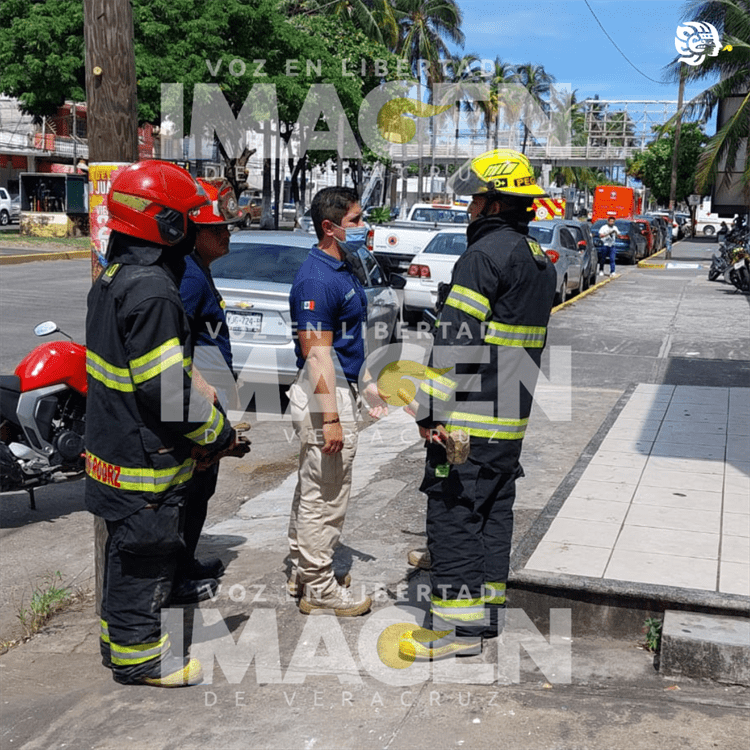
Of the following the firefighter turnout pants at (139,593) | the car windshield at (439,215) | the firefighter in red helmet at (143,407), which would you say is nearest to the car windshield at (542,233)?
the car windshield at (439,215)

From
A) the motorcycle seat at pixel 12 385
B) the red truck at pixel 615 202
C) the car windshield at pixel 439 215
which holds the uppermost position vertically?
the red truck at pixel 615 202

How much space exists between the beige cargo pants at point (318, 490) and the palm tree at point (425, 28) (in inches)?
1813

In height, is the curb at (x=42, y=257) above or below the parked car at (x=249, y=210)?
below

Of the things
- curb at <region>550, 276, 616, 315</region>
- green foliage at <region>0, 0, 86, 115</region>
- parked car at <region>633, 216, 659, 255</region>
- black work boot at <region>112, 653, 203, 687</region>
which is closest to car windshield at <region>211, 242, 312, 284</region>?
black work boot at <region>112, 653, 203, 687</region>

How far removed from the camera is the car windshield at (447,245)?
1555 cm

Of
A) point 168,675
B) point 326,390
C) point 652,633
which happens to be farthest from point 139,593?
point 652,633

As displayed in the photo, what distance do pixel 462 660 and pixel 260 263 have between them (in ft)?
20.8

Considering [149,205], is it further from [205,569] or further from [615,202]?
[615,202]

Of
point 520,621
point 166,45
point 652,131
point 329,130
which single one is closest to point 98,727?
point 520,621

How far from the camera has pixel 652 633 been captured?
4.14 metres

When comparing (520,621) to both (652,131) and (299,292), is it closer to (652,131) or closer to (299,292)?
(299,292)

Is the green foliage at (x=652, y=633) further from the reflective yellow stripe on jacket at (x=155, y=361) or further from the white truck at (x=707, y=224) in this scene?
the white truck at (x=707, y=224)

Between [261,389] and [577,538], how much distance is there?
5.16 m

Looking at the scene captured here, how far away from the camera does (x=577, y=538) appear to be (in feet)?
16.3
